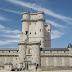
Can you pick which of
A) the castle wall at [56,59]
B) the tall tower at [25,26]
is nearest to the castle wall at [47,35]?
the tall tower at [25,26]

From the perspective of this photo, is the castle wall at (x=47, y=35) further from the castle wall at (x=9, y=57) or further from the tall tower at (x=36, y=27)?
the castle wall at (x=9, y=57)

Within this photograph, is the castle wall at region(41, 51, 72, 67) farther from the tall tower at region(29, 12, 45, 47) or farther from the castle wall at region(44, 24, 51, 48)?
the castle wall at region(44, 24, 51, 48)

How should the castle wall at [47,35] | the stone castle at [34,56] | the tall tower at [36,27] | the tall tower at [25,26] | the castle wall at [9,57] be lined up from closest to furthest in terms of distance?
the stone castle at [34,56]
the castle wall at [9,57]
the tall tower at [36,27]
the tall tower at [25,26]
the castle wall at [47,35]

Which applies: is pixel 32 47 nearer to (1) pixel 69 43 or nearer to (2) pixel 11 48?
(2) pixel 11 48

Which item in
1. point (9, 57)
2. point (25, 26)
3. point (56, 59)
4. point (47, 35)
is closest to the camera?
point (56, 59)

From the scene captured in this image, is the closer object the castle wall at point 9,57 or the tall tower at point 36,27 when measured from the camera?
the castle wall at point 9,57

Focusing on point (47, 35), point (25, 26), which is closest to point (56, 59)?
point (47, 35)

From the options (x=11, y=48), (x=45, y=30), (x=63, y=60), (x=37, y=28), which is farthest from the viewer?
(x=45, y=30)

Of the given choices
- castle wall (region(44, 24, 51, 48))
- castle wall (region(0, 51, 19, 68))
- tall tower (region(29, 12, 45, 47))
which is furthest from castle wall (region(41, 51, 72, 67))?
castle wall (region(44, 24, 51, 48))

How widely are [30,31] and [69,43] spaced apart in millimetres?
17231

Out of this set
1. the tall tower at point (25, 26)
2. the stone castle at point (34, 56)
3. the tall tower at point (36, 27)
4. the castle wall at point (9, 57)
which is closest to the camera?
the stone castle at point (34, 56)

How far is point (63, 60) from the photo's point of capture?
164 feet

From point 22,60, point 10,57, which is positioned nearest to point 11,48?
point 10,57

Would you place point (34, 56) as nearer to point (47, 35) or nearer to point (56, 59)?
point (56, 59)
